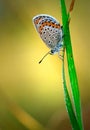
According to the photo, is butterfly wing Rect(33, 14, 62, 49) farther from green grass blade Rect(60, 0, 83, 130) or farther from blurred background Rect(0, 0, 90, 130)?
blurred background Rect(0, 0, 90, 130)

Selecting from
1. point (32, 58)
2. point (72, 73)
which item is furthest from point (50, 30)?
point (32, 58)

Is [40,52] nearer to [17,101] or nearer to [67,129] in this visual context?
[17,101]

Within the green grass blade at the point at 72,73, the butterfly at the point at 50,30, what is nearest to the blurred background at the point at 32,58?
the butterfly at the point at 50,30

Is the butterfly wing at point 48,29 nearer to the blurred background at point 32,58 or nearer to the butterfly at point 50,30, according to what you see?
the butterfly at point 50,30

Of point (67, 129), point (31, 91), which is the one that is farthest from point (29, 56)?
point (67, 129)

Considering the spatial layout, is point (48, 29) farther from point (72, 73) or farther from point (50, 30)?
point (72, 73)

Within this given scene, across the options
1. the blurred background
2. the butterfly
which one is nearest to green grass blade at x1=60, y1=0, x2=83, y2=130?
the butterfly

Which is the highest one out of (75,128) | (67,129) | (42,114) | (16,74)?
(75,128)
